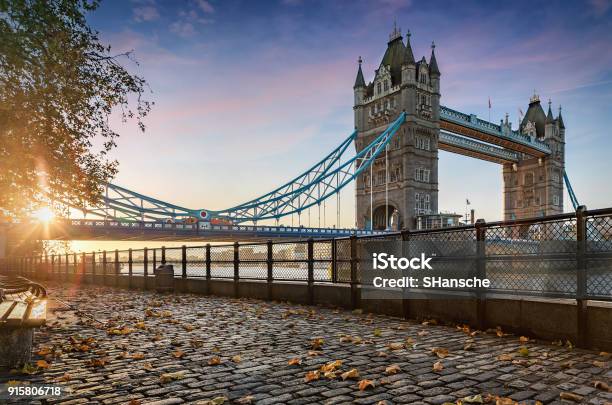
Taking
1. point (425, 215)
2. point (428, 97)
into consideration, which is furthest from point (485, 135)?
point (425, 215)

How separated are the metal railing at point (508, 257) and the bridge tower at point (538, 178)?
311 ft

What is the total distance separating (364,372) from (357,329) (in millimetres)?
2395

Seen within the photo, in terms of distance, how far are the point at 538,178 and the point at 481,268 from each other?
338 ft

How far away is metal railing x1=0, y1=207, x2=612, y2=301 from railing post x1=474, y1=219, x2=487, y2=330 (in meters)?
0.01

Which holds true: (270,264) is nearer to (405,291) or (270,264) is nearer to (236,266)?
(236,266)

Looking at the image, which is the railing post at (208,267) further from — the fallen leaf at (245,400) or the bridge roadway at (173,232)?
the bridge roadway at (173,232)

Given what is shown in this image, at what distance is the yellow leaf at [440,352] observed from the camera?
15.8 ft

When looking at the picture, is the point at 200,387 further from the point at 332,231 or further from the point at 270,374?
the point at 332,231

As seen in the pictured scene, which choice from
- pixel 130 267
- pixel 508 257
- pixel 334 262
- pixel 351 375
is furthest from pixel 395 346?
pixel 130 267

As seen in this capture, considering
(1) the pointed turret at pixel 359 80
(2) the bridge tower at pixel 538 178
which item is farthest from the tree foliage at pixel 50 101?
(2) the bridge tower at pixel 538 178

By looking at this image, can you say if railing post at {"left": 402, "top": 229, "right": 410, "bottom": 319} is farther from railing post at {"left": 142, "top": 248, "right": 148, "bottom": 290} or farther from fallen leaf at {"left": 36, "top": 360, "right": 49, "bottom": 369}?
railing post at {"left": 142, "top": 248, "right": 148, "bottom": 290}

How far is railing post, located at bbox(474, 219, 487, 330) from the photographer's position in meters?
6.43

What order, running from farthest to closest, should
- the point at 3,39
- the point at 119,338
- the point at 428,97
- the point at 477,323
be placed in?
the point at 428,97 < the point at 3,39 < the point at 477,323 < the point at 119,338

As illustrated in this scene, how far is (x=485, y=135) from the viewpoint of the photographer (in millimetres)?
82312
